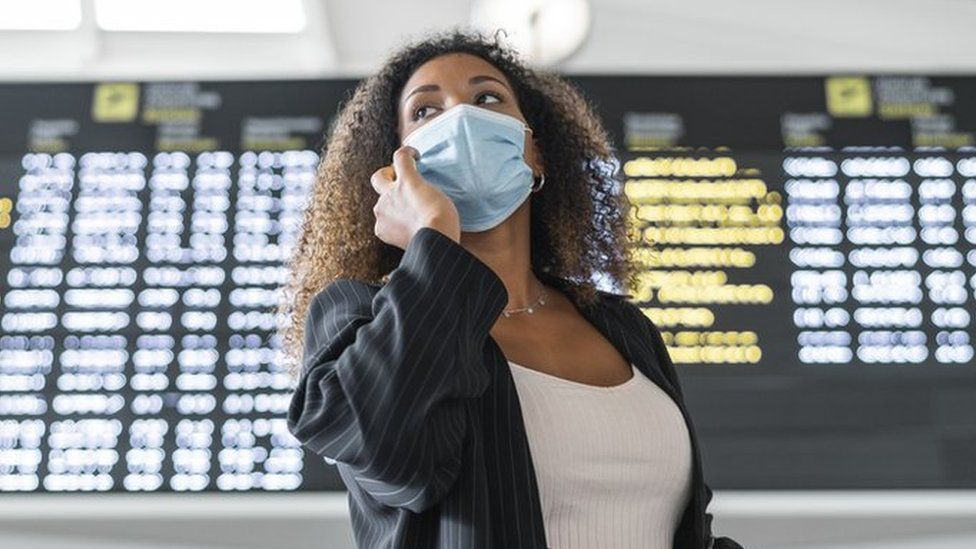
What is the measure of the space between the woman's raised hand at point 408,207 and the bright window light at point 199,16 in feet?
3.83

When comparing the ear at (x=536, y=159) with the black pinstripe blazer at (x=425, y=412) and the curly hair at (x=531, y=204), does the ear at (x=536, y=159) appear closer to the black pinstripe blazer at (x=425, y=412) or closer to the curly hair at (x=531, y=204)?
the curly hair at (x=531, y=204)

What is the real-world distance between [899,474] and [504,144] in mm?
978

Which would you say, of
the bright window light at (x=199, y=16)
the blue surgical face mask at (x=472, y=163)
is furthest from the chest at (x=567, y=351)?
the bright window light at (x=199, y=16)

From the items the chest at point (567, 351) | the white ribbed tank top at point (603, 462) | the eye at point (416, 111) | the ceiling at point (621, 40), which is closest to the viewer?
the white ribbed tank top at point (603, 462)

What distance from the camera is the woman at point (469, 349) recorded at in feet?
2.44

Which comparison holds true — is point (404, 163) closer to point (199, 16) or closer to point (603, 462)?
point (603, 462)

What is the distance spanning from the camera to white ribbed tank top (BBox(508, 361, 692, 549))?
2.69 ft

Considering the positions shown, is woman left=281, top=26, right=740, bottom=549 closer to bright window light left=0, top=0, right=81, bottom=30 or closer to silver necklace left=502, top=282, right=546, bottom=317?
silver necklace left=502, top=282, right=546, bottom=317

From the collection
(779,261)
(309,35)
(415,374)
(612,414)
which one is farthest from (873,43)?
(415,374)

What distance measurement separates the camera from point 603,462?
2.76 ft

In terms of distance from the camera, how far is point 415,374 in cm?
73

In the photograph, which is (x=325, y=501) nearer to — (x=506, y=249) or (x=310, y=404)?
(x=506, y=249)

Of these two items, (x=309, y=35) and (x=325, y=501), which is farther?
(x=309, y=35)

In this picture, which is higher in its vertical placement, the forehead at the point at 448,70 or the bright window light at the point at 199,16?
the bright window light at the point at 199,16
